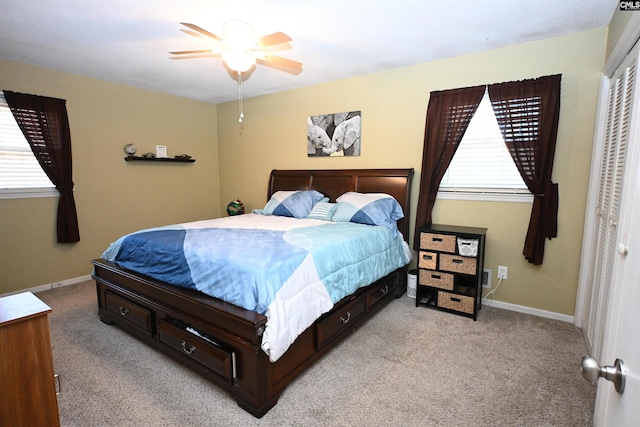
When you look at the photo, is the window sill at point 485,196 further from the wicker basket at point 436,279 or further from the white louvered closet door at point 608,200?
the wicker basket at point 436,279

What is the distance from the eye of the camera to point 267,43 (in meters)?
2.63

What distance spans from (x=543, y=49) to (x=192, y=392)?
12.5 ft

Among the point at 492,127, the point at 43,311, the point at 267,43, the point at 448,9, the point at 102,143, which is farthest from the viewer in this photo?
the point at 102,143

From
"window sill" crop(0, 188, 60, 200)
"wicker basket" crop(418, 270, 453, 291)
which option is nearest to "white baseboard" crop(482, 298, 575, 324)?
"wicker basket" crop(418, 270, 453, 291)

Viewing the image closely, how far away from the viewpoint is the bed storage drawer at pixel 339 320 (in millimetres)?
2176

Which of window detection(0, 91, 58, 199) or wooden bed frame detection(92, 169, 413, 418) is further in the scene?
window detection(0, 91, 58, 199)

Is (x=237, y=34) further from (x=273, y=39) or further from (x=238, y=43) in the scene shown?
(x=273, y=39)

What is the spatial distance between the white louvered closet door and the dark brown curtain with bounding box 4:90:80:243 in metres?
4.93

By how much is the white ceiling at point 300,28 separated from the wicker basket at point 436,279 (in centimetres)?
212

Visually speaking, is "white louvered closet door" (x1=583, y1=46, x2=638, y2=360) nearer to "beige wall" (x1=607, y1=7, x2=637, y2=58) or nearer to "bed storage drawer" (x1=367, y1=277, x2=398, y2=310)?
"beige wall" (x1=607, y1=7, x2=637, y2=58)

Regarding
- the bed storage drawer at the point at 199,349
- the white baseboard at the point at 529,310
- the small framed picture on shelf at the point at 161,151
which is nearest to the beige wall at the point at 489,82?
the white baseboard at the point at 529,310

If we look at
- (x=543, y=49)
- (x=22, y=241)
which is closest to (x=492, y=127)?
(x=543, y=49)

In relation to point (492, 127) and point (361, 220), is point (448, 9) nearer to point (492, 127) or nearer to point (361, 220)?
point (492, 127)

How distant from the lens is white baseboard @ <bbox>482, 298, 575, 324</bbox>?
9.43 ft
